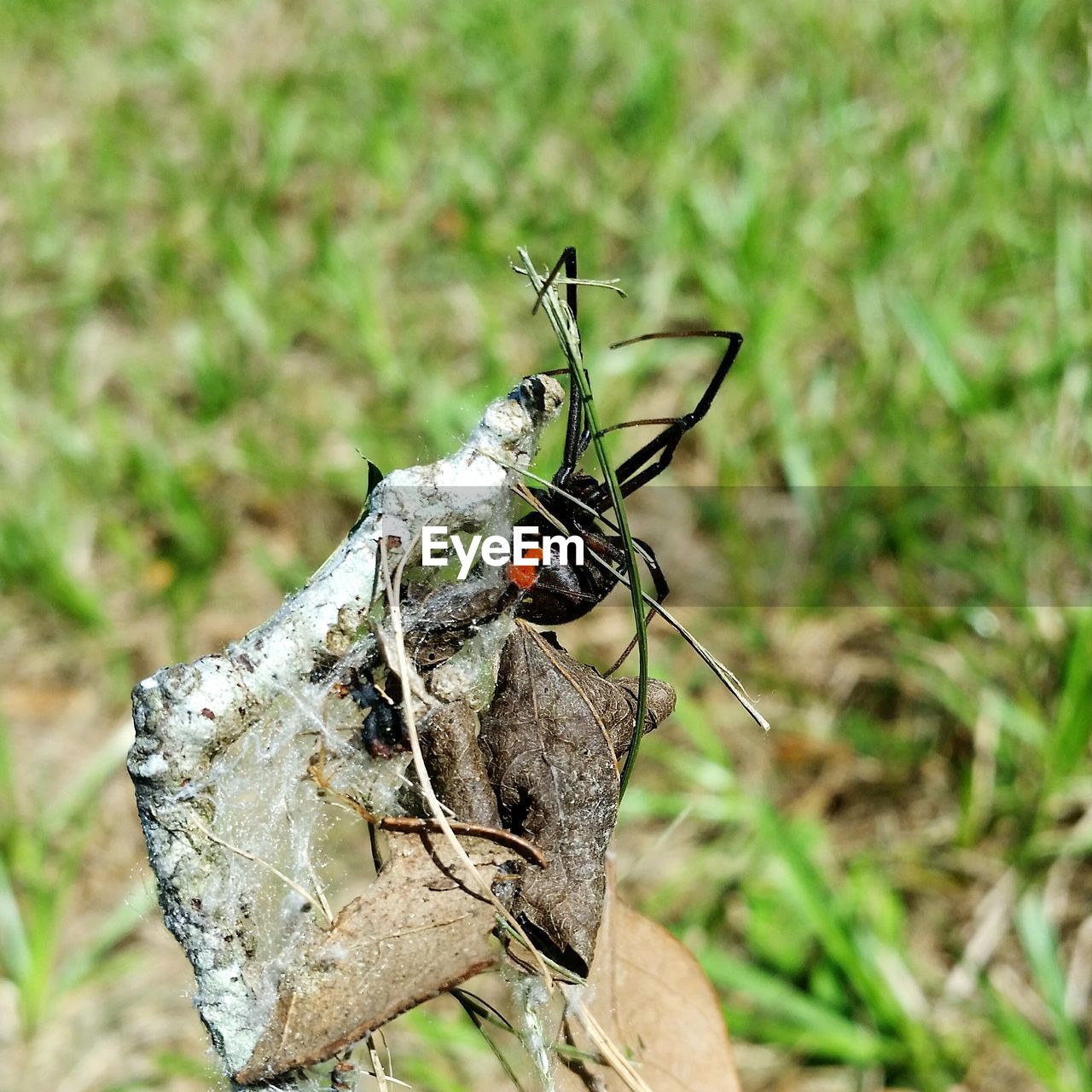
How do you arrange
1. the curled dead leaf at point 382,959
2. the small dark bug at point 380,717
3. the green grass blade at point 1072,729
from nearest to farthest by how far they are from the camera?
the curled dead leaf at point 382,959
the small dark bug at point 380,717
the green grass blade at point 1072,729

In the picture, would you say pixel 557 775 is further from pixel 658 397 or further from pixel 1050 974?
pixel 658 397

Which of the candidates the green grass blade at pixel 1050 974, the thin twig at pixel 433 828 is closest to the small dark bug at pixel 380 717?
the thin twig at pixel 433 828

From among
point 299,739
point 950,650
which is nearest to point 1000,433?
point 950,650

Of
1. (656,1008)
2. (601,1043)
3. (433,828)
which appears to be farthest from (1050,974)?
(433,828)

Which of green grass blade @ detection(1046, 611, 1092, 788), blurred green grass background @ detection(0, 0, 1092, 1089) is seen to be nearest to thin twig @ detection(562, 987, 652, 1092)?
blurred green grass background @ detection(0, 0, 1092, 1089)

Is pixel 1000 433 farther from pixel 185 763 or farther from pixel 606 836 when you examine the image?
pixel 185 763

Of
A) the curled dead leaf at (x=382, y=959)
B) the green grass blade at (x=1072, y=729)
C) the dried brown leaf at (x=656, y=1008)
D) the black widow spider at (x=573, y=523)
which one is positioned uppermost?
the black widow spider at (x=573, y=523)

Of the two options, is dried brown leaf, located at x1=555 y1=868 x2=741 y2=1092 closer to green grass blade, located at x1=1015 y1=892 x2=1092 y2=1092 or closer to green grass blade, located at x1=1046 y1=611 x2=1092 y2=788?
green grass blade, located at x1=1015 y1=892 x2=1092 y2=1092

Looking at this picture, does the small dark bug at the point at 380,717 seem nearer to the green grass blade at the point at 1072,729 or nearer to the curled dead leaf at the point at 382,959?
the curled dead leaf at the point at 382,959
